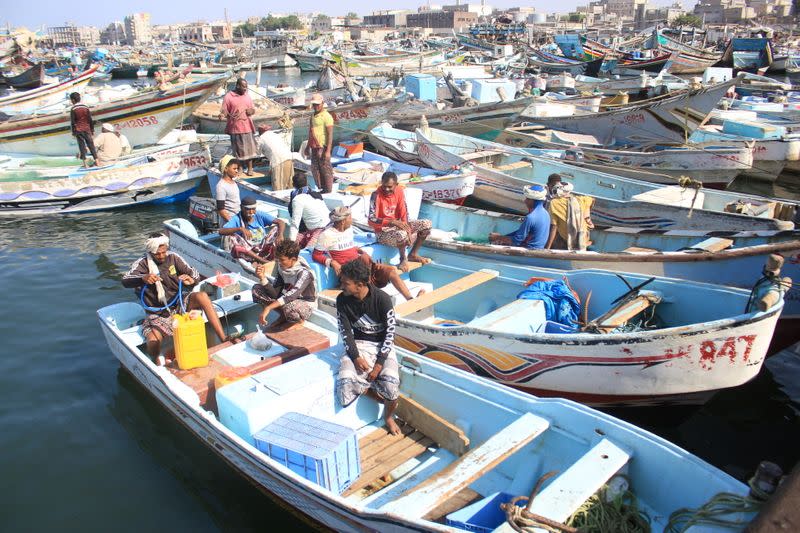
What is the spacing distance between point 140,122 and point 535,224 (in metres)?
12.9

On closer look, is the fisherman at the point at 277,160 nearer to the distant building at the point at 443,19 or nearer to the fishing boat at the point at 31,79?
the fishing boat at the point at 31,79

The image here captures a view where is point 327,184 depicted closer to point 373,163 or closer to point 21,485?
point 373,163

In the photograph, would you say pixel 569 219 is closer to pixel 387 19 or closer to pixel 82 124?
pixel 82 124

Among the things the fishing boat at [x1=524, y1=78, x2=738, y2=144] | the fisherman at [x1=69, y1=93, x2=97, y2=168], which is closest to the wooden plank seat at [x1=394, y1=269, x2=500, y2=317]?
the fishing boat at [x1=524, y1=78, x2=738, y2=144]

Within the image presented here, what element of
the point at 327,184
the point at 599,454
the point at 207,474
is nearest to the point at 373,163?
the point at 327,184

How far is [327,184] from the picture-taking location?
1114cm

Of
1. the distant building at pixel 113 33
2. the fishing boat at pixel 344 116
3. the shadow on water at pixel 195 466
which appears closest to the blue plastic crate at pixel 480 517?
the shadow on water at pixel 195 466

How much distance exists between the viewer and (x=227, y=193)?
8.98 metres

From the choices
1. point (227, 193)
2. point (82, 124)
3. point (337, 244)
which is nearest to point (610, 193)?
point (337, 244)

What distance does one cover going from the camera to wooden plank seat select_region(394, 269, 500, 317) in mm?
6629

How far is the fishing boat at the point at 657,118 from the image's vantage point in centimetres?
1496

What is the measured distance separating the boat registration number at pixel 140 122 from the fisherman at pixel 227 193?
28.7ft

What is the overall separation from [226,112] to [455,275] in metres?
7.17

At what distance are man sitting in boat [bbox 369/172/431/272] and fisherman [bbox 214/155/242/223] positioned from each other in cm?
219
